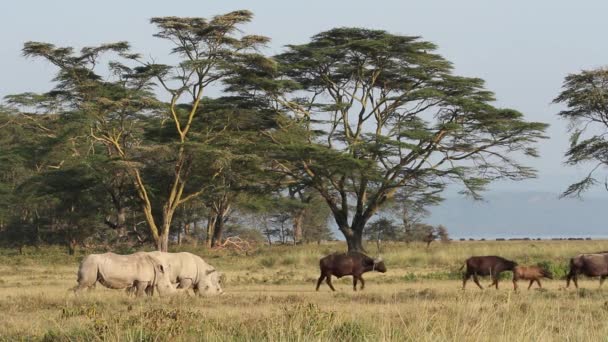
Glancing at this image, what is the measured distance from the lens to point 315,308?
1241 centimetres

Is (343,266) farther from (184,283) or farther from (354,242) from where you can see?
(354,242)

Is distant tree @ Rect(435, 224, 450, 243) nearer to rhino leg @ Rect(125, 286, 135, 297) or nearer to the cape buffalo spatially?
the cape buffalo

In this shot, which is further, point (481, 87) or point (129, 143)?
point (129, 143)

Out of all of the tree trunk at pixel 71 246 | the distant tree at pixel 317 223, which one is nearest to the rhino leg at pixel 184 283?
the tree trunk at pixel 71 246

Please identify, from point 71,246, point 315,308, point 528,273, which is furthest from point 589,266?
point 71,246

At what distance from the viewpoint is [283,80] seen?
38156 millimetres

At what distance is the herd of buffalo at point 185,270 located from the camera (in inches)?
687

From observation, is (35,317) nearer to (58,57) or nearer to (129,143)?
(58,57)

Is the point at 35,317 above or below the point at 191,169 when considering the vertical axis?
below

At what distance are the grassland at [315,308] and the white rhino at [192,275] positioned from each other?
55 centimetres

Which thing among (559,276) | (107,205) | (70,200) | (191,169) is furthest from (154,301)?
(107,205)

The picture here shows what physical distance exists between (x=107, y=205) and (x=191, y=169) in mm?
11066

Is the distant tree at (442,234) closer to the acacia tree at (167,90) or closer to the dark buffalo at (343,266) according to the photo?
the acacia tree at (167,90)

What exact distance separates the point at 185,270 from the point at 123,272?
203 centimetres
